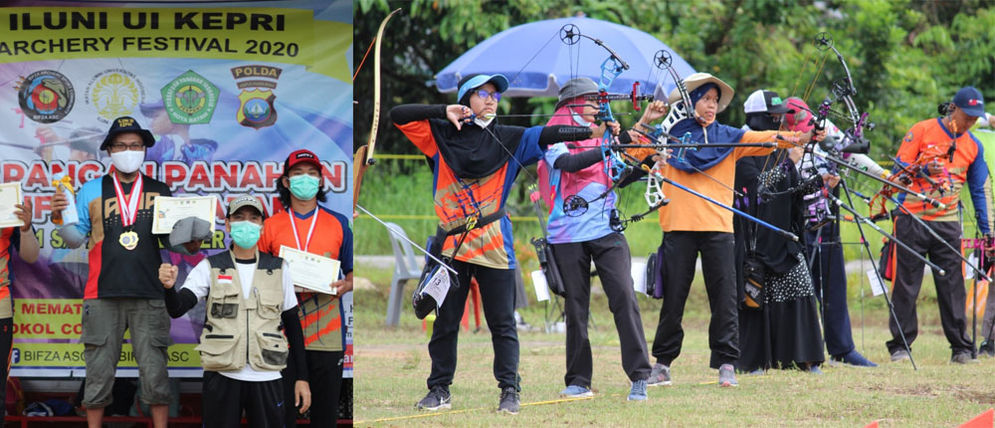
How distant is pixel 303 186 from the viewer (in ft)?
21.7

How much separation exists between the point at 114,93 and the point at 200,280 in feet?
4.13

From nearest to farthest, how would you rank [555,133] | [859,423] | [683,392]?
[859,423]
[555,133]
[683,392]

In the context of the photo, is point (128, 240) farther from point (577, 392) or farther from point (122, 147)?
point (577, 392)

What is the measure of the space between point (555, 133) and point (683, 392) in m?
1.88

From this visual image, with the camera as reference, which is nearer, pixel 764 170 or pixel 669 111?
pixel 669 111

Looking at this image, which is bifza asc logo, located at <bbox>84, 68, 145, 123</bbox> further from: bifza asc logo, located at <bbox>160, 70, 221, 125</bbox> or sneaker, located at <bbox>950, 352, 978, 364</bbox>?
sneaker, located at <bbox>950, 352, 978, 364</bbox>

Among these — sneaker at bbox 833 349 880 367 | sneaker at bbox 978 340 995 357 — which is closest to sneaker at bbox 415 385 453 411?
sneaker at bbox 833 349 880 367

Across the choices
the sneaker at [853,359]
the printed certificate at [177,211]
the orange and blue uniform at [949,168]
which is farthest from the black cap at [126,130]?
the orange and blue uniform at [949,168]

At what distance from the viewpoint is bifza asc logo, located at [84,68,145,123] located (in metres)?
6.85

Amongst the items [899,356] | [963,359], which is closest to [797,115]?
[899,356]

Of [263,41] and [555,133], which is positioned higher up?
[263,41]

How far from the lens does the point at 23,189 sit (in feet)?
22.4

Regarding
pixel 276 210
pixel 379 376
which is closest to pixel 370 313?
pixel 379 376

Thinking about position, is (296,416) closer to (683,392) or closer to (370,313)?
(683,392)
